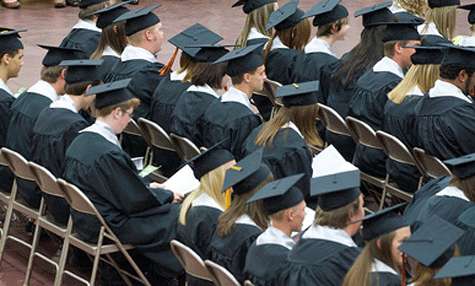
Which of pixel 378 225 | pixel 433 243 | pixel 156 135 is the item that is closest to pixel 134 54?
pixel 156 135

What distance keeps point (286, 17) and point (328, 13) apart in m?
0.38

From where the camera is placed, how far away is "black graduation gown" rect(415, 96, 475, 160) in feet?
25.6

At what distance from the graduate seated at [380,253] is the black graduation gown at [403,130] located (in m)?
2.10

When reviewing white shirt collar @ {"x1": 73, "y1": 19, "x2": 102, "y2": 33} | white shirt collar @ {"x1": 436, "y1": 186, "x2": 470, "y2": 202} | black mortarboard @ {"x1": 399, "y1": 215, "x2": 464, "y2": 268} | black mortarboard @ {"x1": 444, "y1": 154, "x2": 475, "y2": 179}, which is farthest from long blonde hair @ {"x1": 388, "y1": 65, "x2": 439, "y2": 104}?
→ white shirt collar @ {"x1": 73, "y1": 19, "x2": 102, "y2": 33}

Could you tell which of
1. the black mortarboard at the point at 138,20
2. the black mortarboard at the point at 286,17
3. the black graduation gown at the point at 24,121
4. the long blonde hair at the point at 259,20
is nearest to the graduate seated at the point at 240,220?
the black graduation gown at the point at 24,121

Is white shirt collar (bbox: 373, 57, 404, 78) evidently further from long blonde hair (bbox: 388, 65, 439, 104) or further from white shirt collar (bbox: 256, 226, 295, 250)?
white shirt collar (bbox: 256, 226, 295, 250)

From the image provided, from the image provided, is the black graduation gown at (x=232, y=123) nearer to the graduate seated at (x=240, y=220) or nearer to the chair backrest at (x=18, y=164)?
the chair backrest at (x=18, y=164)

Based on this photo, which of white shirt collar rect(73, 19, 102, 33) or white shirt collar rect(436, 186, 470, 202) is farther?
white shirt collar rect(73, 19, 102, 33)

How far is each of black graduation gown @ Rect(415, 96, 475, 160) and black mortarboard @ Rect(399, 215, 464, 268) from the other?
86.6 inches

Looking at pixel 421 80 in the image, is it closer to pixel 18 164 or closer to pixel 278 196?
pixel 278 196

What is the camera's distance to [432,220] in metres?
5.74

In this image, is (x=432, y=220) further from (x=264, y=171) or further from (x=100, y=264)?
(x=100, y=264)

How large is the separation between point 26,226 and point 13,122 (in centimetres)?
95

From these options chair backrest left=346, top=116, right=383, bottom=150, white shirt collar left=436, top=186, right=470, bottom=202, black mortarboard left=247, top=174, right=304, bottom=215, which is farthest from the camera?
chair backrest left=346, top=116, right=383, bottom=150
